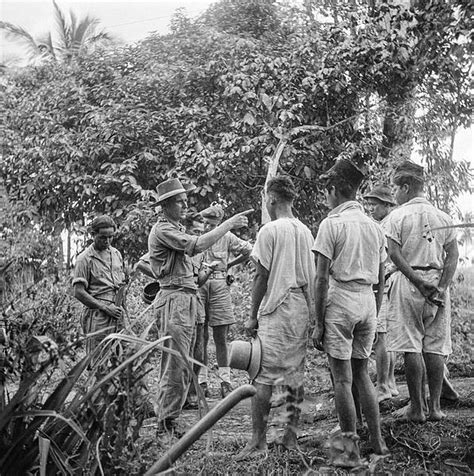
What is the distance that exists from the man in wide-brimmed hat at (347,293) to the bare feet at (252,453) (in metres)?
0.53

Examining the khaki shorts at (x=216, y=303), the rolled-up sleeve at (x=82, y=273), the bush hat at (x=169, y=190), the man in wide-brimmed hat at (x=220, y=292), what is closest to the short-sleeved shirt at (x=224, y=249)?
the man in wide-brimmed hat at (x=220, y=292)

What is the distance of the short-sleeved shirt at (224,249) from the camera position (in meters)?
7.32

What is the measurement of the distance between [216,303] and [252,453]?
9.41ft

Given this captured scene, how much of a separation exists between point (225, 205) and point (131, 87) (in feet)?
9.43

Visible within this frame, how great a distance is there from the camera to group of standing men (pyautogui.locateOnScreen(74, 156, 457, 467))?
4.45 m

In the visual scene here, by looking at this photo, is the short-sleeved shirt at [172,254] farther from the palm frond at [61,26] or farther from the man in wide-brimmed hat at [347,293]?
the palm frond at [61,26]

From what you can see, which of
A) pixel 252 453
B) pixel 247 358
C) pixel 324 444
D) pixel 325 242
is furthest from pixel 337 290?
pixel 252 453

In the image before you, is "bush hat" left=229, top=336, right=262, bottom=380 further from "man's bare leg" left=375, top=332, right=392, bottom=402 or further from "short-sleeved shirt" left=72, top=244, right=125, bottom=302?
"short-sleeved shirt" left=72, top=244, right=125, bottom=302

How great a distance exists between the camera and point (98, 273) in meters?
6.36

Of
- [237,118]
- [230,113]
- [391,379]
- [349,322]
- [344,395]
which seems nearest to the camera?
[344,395]

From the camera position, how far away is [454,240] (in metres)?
5.21

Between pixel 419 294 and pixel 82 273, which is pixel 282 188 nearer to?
pixel 419 294

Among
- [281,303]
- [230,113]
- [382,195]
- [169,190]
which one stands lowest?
[281,303]

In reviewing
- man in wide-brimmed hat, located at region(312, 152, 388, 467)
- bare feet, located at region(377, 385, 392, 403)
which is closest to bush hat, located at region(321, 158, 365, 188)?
man in wide-brimmed hat, located at region(312, 152, 388, 467)
